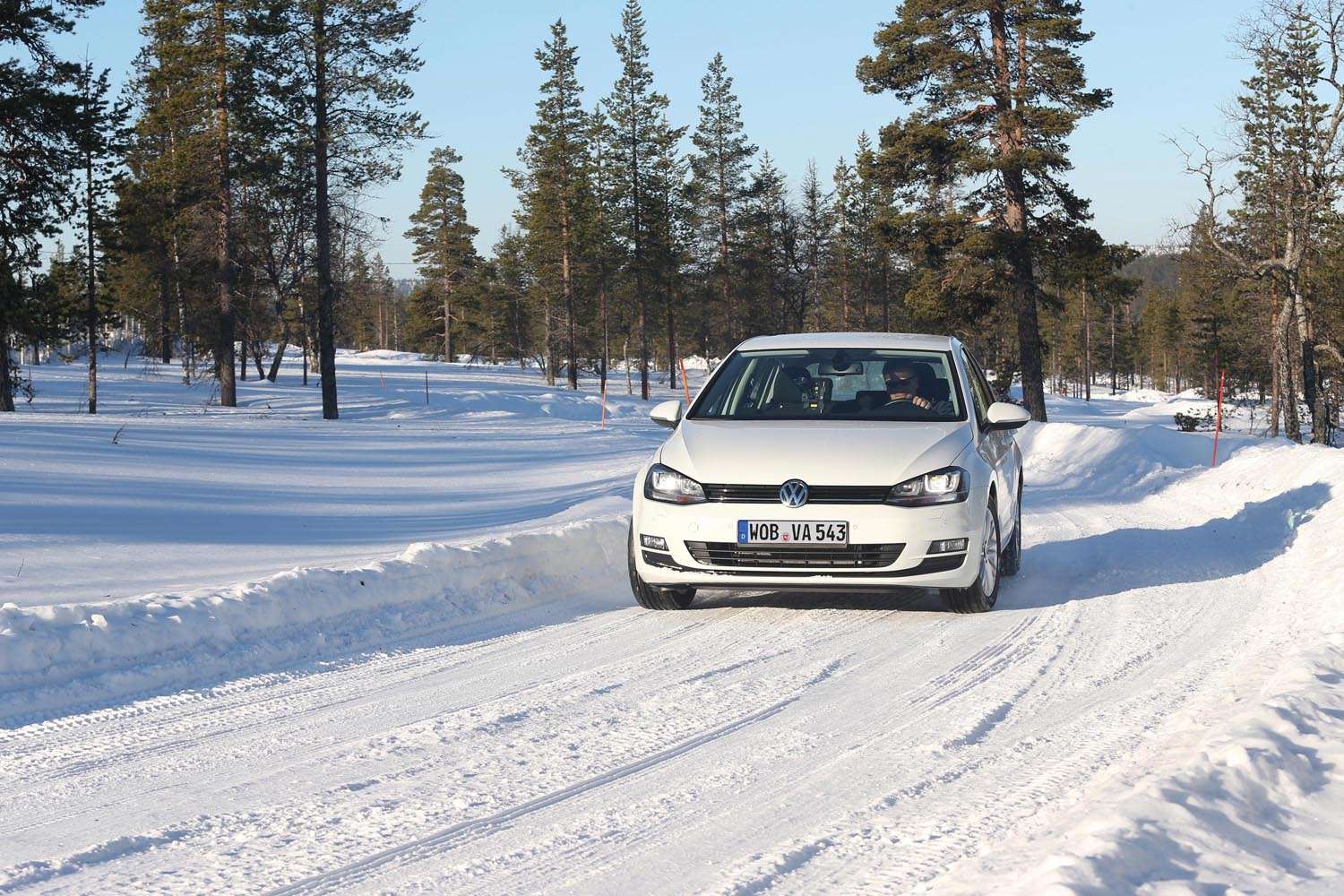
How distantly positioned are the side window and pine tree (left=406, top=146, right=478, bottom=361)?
77280mm

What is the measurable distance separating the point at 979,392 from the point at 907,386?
93cm

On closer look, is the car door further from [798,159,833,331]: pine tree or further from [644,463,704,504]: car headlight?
[798,159,833,331]: pine tree

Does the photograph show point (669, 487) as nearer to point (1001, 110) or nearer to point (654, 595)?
point (654, 595)

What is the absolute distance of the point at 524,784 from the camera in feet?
14.5

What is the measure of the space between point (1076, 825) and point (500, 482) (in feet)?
49.1

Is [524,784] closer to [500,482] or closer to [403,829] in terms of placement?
[403,829]

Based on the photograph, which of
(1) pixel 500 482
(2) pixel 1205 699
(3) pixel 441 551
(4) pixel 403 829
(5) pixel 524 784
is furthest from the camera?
(1) pixel 500 482

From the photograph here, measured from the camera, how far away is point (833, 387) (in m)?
8.74

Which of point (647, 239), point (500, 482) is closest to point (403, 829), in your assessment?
point (500, 482)

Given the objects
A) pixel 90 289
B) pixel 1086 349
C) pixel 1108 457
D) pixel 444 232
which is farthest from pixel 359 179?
pixel 1086 349

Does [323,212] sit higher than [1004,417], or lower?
higher

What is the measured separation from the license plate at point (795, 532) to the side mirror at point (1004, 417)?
1.84 metres

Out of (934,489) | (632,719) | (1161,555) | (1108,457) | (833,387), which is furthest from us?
(1108,457)

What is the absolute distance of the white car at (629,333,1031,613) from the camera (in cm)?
720
